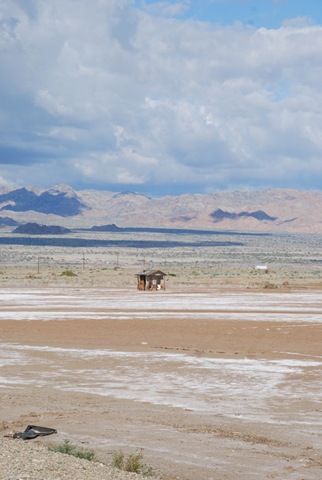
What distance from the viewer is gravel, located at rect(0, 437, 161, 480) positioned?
30.7 feet

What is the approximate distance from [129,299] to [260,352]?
23.7 metres

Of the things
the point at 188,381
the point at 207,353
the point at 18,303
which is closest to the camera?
the point at 188,381

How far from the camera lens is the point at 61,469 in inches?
383

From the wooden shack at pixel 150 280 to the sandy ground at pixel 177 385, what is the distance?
17.3 m

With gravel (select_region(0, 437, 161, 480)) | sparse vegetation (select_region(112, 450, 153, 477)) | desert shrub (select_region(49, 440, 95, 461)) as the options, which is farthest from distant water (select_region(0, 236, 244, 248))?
gravel (select_region(0, 437, 161, 480))

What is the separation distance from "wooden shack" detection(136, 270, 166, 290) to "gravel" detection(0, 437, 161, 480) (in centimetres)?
4611

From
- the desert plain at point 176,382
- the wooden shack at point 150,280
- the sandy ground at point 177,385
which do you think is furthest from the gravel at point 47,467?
the wooden shack at point 150,280

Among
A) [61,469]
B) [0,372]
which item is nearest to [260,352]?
[0,372]

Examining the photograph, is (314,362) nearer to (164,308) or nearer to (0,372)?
(0,372)

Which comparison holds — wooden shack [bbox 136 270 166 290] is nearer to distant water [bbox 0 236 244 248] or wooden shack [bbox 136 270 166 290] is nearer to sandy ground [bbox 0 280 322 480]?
sandy ground [bbox 0 280 322 480]

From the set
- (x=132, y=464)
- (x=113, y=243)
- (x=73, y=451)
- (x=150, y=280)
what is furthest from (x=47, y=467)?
(x=113, y=243)

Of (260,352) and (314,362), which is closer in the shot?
(314,362)

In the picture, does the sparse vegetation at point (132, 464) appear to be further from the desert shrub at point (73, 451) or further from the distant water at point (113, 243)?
the distant water at point (113, 243)

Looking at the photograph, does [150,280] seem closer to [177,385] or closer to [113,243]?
[177,385]
